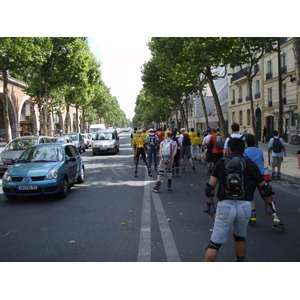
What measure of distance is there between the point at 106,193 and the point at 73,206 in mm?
1616

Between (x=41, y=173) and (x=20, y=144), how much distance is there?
714 cm

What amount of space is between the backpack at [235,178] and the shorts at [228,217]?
0.09 metres

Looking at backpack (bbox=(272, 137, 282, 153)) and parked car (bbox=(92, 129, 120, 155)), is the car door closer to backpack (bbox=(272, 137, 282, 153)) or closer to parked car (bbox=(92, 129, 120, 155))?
backpack (bbox=(272, 137, 282, 153))

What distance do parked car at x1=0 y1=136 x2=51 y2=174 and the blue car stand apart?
432 cm

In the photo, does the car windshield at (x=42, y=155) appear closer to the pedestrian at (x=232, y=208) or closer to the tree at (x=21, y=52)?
the pedestrian at (x=232, y=208)

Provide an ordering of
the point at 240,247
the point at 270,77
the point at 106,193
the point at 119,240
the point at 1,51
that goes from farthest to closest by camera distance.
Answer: the point at 270,77 → the point at 1,51 → the point at 106,193 → the point at 119,240 → the point at 240,247

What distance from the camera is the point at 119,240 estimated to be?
5008mm

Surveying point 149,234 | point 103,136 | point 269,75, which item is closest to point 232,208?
point 149,234

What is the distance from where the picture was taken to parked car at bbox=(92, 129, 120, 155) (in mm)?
23094

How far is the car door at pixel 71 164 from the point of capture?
360 inches

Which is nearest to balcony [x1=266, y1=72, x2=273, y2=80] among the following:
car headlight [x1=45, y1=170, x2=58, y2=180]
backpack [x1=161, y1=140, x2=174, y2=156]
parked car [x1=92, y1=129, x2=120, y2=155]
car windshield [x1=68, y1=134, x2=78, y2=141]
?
parked car [x1=92, y1=129, x2=120, y2=155]

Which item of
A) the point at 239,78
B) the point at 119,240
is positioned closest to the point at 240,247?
the point at 119,240

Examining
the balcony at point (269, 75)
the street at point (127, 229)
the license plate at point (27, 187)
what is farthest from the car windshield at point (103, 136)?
the balcony at point (269, 75)

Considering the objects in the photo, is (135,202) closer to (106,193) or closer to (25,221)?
(106,193)
